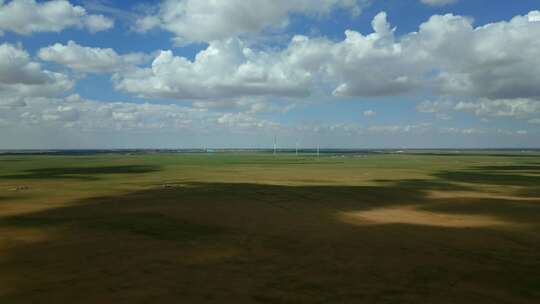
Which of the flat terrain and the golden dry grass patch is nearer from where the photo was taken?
the flat terrain

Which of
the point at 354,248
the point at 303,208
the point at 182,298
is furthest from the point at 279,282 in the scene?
the point at 303,208

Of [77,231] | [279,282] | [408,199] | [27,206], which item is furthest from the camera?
[408,199]

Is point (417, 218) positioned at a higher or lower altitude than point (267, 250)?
higher

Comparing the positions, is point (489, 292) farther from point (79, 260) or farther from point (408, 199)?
point (408, 199)

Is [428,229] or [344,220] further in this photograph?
[344,220]

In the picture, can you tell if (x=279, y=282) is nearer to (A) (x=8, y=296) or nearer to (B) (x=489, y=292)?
(B) (x=489, y=292)

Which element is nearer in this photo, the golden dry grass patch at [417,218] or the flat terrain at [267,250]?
the flat terrain at [267,250]

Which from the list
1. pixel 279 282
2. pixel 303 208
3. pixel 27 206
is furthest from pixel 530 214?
pixel 27 206

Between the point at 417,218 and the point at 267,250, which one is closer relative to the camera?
the point at 267,250

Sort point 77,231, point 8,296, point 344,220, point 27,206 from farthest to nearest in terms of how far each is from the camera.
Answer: point 27,206 → point 344,220 → point 77,231 → point 8,296
